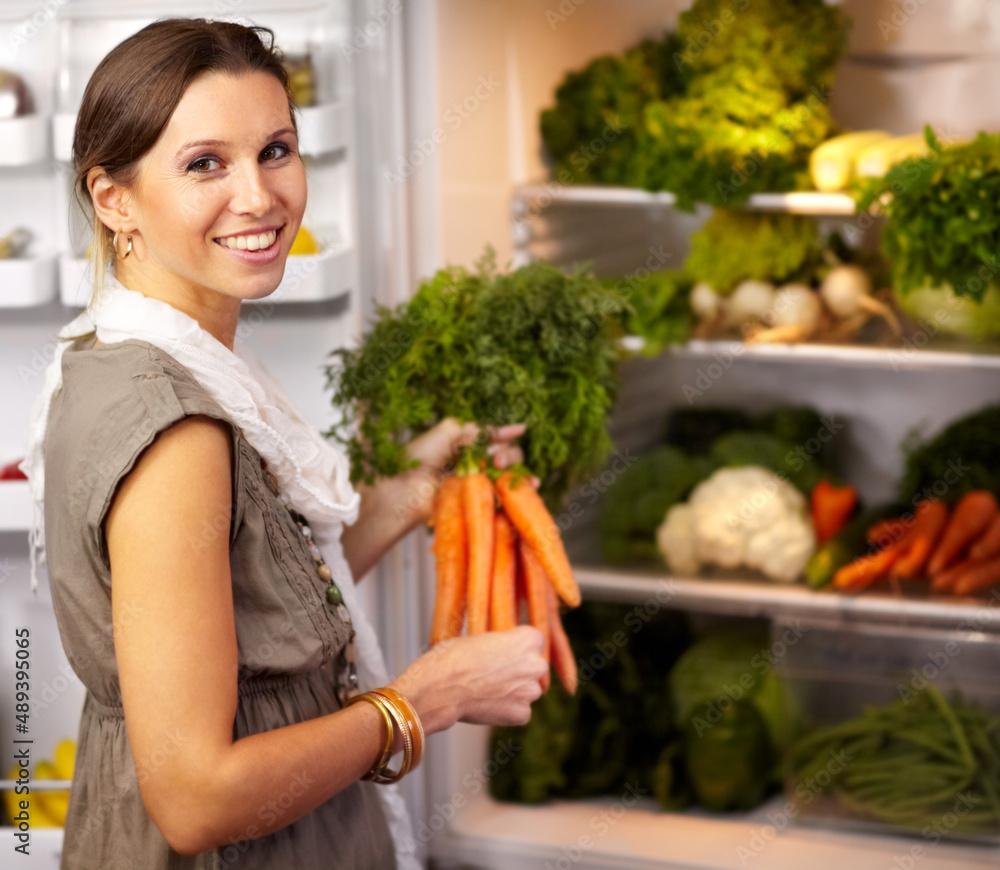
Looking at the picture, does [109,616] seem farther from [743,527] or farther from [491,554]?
[743,527]

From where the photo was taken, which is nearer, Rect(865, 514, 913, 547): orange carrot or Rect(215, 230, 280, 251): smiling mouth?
Rect(215, 230, 280, 251): smiling mouth

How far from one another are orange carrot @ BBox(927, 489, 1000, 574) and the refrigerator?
0.11 m

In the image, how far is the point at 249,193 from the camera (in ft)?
2.96

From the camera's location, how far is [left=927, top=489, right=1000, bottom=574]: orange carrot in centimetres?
190

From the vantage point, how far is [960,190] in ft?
5.38

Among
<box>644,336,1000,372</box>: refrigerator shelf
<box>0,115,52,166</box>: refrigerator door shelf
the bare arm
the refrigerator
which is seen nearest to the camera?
the bare arm

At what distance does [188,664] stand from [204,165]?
0.42 meters

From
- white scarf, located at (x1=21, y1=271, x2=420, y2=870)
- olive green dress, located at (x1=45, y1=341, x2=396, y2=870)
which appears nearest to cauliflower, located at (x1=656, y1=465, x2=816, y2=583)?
white scarf, located at (x1=21, y1=271, x2=420, y2=870)

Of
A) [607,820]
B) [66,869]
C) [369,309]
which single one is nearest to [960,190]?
[369,309]

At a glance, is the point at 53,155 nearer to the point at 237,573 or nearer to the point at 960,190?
the point at 237,573

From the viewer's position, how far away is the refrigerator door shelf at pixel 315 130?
1.43 meters

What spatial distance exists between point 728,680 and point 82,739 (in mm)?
1308

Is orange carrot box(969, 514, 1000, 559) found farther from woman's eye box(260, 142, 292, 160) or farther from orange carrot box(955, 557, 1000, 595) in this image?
woman's eye box(260, 142, 292, 160)

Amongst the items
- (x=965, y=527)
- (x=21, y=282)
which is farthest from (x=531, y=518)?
(x=965, y=527)
